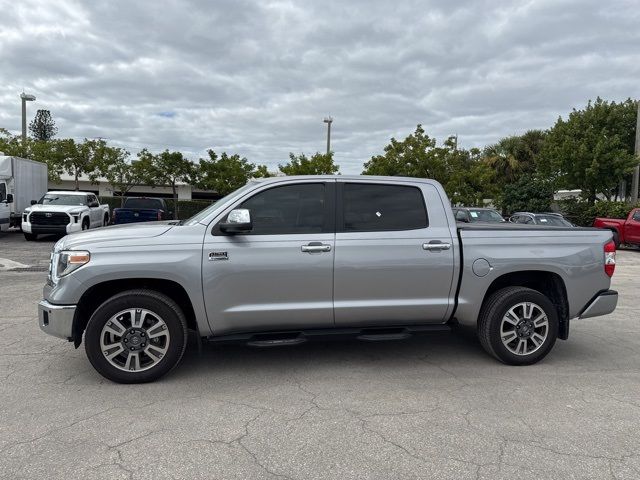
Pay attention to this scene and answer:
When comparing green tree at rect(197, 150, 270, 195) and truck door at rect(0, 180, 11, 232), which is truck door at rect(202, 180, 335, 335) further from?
green tree at rect(197, 150, 270, 195)

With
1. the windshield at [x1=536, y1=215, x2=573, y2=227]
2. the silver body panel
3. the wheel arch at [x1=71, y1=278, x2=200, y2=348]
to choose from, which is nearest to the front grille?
the silver body panel

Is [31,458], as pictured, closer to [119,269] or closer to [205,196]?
[119,269]

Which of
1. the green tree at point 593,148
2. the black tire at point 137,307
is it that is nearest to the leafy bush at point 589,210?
the green tree at point 593,148

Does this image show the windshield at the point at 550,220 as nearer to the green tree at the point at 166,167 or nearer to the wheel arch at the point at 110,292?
the wheel arch at the point at 110,292

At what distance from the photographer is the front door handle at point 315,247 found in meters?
4.58

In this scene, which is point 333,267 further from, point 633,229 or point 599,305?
point 633,229

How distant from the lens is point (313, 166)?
32656 mm

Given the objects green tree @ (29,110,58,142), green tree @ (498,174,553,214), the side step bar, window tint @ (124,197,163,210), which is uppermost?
green tree @ (29,110,58,142)

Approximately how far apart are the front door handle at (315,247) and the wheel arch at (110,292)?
1138mm

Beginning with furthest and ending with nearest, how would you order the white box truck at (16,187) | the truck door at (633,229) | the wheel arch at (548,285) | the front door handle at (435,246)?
the truck door at (633,229)
the white box truck at (16,187)
the wheel arch at (548,285)
the front door handle at (435,246)

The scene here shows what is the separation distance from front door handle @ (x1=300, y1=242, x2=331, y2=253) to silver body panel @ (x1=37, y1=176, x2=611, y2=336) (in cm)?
1

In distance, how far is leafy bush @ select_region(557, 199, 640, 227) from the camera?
25422 millimetres

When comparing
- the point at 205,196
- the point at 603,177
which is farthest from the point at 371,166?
the point at 205,196

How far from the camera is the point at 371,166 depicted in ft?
106
